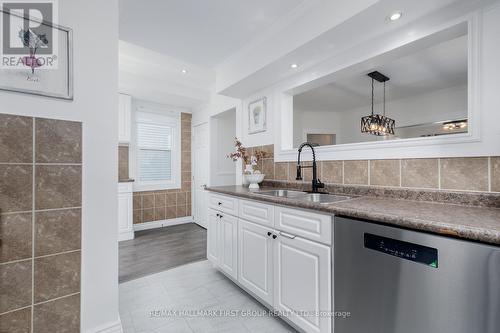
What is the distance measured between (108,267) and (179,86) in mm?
2958

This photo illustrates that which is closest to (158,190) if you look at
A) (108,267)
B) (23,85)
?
(108,267)

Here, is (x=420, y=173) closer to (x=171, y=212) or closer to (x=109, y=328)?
(x=109, y=328)

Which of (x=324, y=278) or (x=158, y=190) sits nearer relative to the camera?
(x=324, y=278)

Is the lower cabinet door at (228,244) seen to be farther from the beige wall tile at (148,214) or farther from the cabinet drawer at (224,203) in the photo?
the beige wall tile at (148,214)

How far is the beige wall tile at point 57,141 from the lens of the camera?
4.11ft

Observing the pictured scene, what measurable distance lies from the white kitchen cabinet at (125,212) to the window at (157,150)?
0.55 m

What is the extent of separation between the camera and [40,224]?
125 cm

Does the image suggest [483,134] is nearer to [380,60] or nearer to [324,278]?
[380,60]

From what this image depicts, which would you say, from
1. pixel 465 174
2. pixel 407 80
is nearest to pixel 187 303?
pixel 465 174

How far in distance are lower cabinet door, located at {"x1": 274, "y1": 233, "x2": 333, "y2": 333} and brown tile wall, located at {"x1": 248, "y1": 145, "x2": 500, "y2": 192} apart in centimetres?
78

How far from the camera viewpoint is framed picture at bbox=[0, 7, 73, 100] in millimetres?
1168

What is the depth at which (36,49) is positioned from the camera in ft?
4.04

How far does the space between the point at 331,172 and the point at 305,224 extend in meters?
0.81

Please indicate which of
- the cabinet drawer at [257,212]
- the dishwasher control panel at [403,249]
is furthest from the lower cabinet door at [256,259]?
the dishwasher control panel at [403,249]
